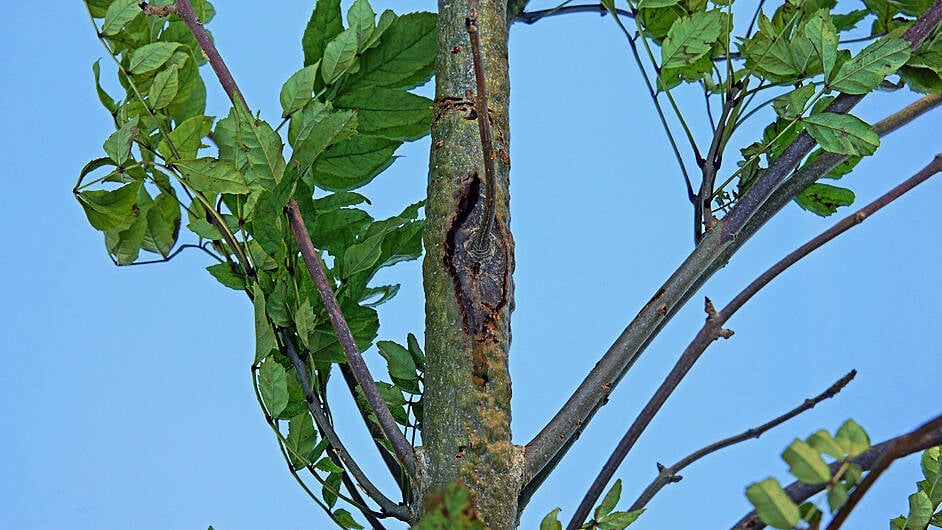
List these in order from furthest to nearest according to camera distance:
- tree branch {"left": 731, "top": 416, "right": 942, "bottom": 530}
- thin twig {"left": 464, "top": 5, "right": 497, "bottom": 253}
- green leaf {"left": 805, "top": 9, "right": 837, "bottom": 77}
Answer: green leaf {"left": 805, "top": 9, "right": 837, "bottom": 77} < thin twig {"left": 464, "top": 5, "right": 497, "bottom": 253} < tree branch {"left": 731, "top": 416, "right": 942, "bottom": 530}

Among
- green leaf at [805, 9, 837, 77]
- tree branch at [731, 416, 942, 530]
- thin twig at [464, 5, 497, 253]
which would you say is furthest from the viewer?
green leaf at [805, 9, 837, 77]

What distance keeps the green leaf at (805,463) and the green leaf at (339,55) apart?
0.31 meters

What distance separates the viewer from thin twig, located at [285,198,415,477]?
16.0 inches

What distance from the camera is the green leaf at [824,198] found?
54cm

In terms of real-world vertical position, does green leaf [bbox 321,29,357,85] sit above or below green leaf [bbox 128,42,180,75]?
below

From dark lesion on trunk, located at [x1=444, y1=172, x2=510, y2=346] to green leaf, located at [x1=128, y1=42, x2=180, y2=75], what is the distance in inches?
5.9

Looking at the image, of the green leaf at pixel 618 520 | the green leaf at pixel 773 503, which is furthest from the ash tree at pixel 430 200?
the green leaf at pixel 773 503

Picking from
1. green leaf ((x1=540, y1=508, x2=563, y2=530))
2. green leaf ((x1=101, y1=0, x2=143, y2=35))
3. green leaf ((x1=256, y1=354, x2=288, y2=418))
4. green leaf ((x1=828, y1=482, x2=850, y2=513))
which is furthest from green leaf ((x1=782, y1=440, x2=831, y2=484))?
green leaf ((x1=101, y1=0, x2=143, y2=35))

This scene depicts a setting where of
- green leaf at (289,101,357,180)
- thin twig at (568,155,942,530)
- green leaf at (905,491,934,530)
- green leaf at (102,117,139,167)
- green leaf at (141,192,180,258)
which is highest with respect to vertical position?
green leaf at (141,192,180,258)

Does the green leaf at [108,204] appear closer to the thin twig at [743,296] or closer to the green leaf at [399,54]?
the green leaf at [399,54]

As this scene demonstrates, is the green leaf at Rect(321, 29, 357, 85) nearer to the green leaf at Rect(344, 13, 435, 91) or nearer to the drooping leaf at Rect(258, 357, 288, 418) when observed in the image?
→ the green leaf at Rect(344, 13, 435, 91)

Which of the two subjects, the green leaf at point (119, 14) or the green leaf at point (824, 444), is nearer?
the green leaf at point (824, 444)

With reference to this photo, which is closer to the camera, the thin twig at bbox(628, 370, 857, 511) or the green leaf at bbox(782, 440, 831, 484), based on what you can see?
the green leaf at bbox(782, 440, 831, 484)

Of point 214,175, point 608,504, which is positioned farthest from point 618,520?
point 214,175
